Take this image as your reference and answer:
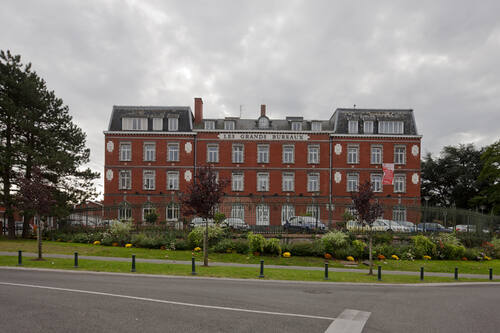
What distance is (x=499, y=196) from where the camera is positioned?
51719mm

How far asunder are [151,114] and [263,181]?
50.4ft

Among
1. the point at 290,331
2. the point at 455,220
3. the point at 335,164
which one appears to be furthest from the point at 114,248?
the point at 335,164

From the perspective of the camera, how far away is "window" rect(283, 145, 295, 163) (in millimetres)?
44200

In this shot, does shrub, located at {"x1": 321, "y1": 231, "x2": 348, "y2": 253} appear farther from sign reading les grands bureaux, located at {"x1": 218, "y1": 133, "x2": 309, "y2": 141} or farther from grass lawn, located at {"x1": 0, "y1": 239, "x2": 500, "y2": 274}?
sign reading les grands bureaux, located at {"x1": 218, "y1": 133, "x2": 309, "y2": 141}

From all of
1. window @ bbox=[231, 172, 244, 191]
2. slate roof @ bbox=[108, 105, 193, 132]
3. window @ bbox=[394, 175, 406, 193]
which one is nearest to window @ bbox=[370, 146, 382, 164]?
window @ bbox=[394, 175, 406, 193]

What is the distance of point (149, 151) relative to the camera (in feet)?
145

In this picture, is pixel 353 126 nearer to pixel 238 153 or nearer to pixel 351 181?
pixel 351 181

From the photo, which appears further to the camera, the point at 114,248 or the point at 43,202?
the point at 114,248

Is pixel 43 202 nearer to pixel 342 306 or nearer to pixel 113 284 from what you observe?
pixel 113 284

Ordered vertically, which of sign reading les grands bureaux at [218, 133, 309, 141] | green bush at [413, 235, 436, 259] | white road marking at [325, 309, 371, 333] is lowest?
green bush at [413, 235, 436, 259]

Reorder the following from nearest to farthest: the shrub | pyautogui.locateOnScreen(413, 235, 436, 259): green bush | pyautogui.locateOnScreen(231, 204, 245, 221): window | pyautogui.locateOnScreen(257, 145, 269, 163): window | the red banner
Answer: the shrub < pyautogui.locateOnScreen(413, 235, 436, 259): green bush < pyautogui.locateOnScreen(231, 204, 245, 221): window < the red banner < pyautogui.locateOnScreen(257, 145, 269, 163): window

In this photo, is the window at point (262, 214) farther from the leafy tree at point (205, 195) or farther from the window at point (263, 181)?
the window at point (263, 181)

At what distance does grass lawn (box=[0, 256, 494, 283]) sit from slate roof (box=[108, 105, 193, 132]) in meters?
28.2

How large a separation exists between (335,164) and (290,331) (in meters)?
38.0
